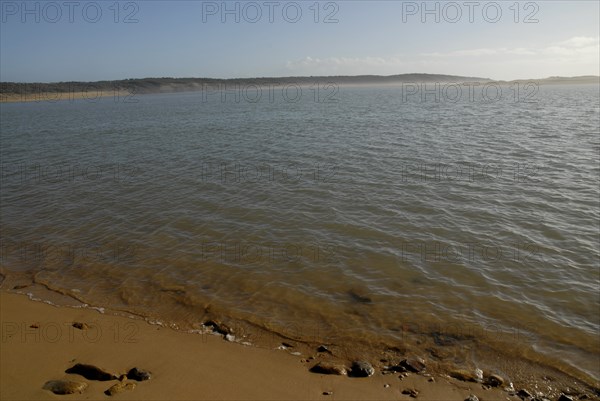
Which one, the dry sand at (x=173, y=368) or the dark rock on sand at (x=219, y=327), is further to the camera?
the dark rock on sand at (x=219, y=327)

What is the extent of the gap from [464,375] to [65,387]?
19.0ft

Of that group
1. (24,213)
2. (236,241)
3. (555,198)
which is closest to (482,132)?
(555,198)

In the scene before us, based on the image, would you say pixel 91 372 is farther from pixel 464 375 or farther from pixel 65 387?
pixel 464 375

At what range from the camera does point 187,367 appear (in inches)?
239

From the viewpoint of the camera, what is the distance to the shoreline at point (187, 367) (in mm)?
5555

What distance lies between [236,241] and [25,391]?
239 inches

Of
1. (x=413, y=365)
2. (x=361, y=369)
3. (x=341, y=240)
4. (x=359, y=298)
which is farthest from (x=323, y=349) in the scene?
(x=341, y=240)

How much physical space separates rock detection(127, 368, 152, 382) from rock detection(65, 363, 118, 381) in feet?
0.65

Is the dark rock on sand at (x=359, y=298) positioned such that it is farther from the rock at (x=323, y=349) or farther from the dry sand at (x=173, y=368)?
the dry sand at (x=173, y=368)

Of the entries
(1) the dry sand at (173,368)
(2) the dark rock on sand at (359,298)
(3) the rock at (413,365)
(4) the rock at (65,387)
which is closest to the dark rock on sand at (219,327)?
(1) the dry sand at (173,368)

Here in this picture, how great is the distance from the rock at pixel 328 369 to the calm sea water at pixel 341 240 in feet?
3.46

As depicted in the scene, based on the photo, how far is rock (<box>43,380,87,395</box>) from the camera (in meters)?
5.34
